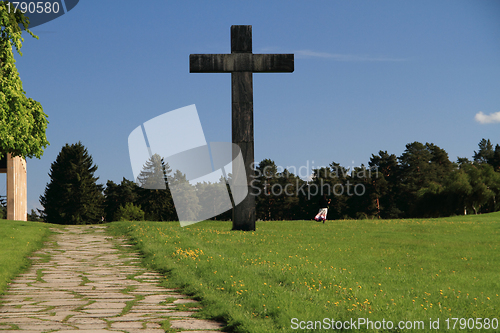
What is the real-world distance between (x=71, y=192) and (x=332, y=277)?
6638cm

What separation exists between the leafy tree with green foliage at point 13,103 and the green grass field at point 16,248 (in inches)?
142

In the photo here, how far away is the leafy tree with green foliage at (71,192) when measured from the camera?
68.1 meters

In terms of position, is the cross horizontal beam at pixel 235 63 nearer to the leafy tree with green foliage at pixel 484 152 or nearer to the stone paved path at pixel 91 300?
the stone paved path at pixel 91 300

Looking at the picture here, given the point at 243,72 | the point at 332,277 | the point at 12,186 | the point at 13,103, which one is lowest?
the point at 332,277

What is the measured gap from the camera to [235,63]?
704 inches

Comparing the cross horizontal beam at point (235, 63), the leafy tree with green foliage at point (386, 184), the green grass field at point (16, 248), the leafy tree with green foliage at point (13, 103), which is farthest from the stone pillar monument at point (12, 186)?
the leafy tree with green foliage at point (386, 184)

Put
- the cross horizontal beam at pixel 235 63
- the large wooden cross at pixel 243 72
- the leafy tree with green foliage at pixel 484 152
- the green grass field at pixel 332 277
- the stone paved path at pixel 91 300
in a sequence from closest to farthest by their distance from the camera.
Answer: the stone paved path at pixel 91 300 → the green grass field at pixel 332 277 → the large wooden cross at pixel 243 72 → the cross horizontal beam at pixel 235 63 → the leafy tree with green foliage at pixel 484 152

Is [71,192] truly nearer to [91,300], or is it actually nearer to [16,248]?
[16,248]

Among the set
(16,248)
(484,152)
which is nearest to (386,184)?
(484,152)

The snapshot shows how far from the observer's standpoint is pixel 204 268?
31.6ft

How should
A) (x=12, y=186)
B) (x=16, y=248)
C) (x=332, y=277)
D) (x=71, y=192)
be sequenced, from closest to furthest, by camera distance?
(x=332, y=277)
(x=16, y=248)
(x=12, y=186)
(x=71, y=192)

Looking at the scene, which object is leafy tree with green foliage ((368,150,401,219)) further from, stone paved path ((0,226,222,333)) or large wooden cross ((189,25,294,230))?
stone paved path ((0,226,222,333))

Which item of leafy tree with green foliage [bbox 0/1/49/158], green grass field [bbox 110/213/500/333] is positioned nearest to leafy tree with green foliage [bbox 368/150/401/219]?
green grass field [bbox 110/213/500/333]

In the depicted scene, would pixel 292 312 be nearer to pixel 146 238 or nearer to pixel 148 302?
pixel 148 302
